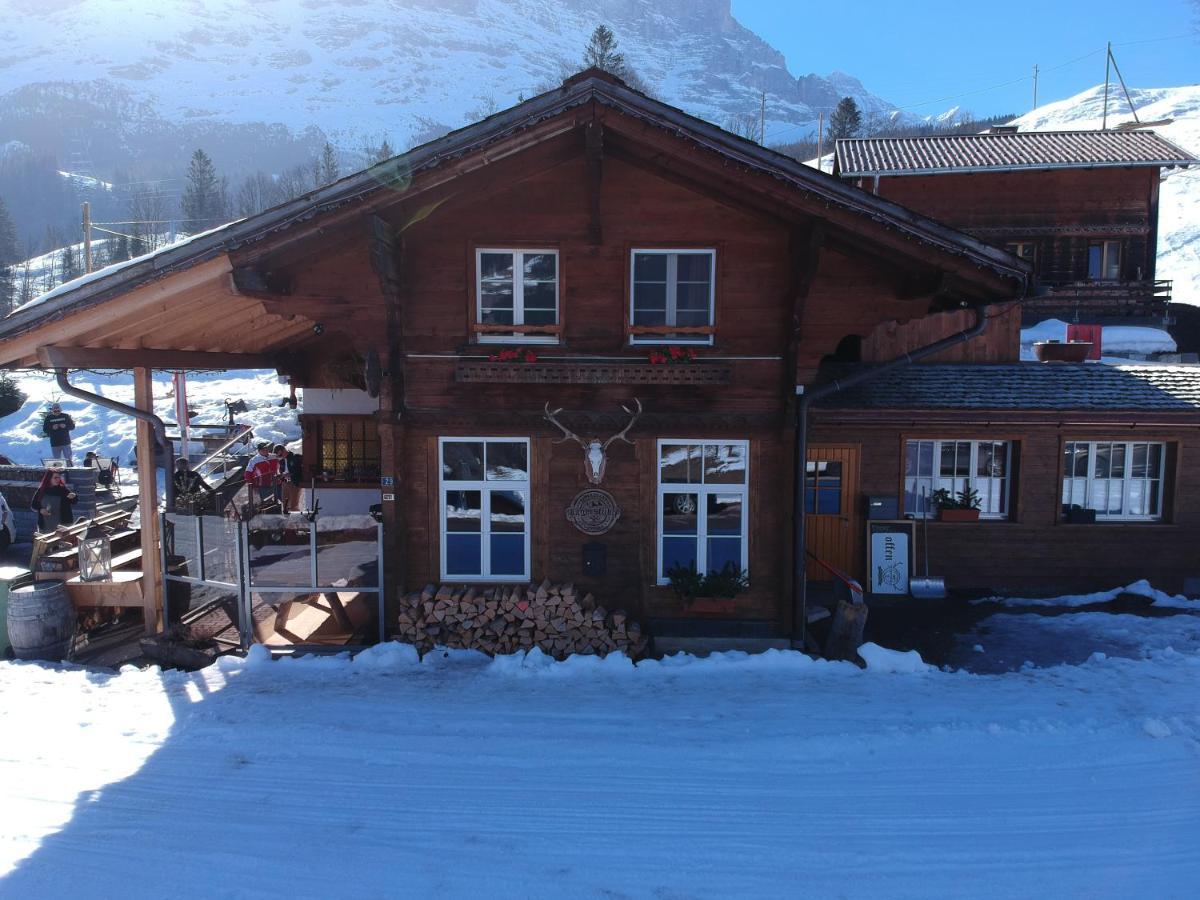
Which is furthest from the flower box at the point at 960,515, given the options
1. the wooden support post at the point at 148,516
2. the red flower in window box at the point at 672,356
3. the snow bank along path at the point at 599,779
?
the wooden support post at the point at 148,516

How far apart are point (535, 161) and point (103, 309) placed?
4.82 m

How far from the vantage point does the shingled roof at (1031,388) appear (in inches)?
450

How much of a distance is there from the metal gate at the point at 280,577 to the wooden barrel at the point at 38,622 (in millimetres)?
1060

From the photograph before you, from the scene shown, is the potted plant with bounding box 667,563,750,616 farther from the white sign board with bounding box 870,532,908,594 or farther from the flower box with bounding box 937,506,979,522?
the flower box with bounding box 937,506,979,522

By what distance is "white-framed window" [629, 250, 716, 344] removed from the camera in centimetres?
870

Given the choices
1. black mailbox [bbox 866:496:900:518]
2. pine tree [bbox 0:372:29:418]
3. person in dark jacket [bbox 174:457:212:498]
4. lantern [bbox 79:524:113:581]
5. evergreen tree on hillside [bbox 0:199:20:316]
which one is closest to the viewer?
lantern [bbox 79:524:113:581]

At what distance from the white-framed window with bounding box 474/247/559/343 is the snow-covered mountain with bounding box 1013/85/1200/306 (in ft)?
80.6

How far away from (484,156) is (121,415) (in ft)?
102

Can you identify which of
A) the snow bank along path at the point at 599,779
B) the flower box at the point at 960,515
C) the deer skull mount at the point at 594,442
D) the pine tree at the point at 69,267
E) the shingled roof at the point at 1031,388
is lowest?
the snow bank along path at the point at 599,779

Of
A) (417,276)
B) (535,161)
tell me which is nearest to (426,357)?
(417,276)

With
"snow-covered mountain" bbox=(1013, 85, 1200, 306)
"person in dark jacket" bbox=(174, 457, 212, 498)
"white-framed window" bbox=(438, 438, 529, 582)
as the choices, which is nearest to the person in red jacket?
"person in dark jacket" bbox=(174, 457, 212, 498)

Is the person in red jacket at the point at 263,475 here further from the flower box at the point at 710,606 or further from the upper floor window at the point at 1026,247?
the upper floor window at the point at 1026,247

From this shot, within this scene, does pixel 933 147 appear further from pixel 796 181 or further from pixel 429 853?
pixel 429 853

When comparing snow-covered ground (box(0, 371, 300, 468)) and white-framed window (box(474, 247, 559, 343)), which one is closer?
white-framed window (box(474, 247, 559, 343))
